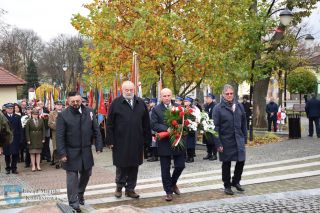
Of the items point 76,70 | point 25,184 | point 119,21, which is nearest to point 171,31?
point 119,21

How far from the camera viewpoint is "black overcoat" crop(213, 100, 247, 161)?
8008 mm

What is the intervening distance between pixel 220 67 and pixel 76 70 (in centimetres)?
5334

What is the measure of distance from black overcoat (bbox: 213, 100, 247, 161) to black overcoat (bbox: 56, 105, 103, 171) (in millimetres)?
2318

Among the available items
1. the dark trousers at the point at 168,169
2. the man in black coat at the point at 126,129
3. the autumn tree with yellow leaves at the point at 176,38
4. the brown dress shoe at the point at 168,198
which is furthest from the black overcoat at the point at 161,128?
the autumn tree with yellow leaves at the point at 176,38

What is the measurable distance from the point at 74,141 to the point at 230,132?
9.01 feet

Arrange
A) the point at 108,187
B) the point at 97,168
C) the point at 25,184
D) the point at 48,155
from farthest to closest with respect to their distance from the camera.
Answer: the point at 48,155
the point at 97,168
the point at 25,184
the point at 108,187

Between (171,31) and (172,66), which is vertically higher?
(171,31)

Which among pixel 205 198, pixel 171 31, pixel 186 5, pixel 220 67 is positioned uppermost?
pixel 186 5

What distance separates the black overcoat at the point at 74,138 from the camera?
7.08 m

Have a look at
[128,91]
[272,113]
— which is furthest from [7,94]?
[128,91]

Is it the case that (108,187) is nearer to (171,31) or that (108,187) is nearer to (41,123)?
(41,123)

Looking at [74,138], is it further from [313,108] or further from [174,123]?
[313,108]

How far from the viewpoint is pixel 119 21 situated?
60.2 feet

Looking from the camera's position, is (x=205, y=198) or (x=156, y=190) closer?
(x=205, y=198)
